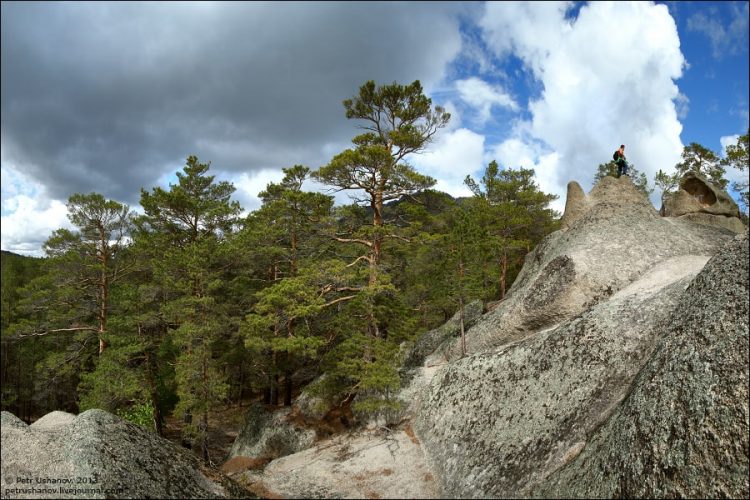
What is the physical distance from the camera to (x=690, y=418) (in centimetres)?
777

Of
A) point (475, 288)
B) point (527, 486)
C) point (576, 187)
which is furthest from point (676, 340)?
point (576, 187)

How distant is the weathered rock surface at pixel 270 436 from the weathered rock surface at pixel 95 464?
10496 millimetres

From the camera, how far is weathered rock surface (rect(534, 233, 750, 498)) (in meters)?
7.23

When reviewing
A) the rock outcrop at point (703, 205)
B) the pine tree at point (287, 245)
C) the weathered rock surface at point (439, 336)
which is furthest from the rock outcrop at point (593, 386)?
the pine tree at point (287, 245)

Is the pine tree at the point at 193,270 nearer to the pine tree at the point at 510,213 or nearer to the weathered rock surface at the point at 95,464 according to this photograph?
the weathered rock surface at the point at 95,464

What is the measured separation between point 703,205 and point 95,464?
33685 mm

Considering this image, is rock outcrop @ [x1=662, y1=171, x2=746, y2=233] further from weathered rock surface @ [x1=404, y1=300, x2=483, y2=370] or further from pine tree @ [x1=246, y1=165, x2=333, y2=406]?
pine tree @ [x1=246, y1=165, x2=333, y2=406]

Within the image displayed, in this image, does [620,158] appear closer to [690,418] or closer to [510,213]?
[510,213]

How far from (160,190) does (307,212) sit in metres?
8.93

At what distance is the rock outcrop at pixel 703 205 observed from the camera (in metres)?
24.4

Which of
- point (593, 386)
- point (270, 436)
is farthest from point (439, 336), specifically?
point (593, 386)

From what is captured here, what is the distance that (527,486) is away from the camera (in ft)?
33.8

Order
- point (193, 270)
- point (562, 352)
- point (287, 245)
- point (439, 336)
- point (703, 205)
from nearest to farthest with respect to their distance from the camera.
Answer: point (562, 352) < point (193, 270) < point (439, 336) < point (703, 205) < point (287, 245)

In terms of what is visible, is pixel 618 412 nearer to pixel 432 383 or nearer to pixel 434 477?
pixel 434 477
